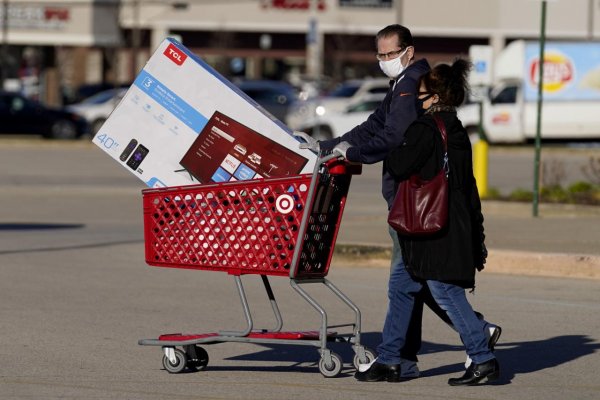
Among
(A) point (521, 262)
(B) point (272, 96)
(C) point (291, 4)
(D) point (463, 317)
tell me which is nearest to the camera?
(D) point (463, 317)

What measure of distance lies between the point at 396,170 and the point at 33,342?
294cm

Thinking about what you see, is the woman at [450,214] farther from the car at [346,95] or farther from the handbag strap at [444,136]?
the car at [346,95]

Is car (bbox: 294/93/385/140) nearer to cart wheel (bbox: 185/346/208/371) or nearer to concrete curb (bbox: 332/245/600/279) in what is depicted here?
concrete curb (bbox: 332/245/600/279)

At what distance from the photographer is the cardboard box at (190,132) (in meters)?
7.73

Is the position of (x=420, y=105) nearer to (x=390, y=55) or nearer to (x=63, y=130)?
(x=390, y=55)

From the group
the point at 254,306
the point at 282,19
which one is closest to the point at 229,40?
the point at 282,19

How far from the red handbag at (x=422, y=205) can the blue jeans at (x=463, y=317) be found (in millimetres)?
351

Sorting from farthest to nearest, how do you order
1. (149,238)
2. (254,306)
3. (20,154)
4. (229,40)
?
(229,40)
(20,154)
(254,306)
(149,238)

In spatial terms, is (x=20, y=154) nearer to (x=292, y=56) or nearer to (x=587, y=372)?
(x=587, y=372)

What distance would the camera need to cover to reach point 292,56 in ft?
241

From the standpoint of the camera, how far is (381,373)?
25.1ft

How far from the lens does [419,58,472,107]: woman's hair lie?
730cm

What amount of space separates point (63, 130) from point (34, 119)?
896 mm

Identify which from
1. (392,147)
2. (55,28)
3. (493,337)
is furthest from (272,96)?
(392,147)
